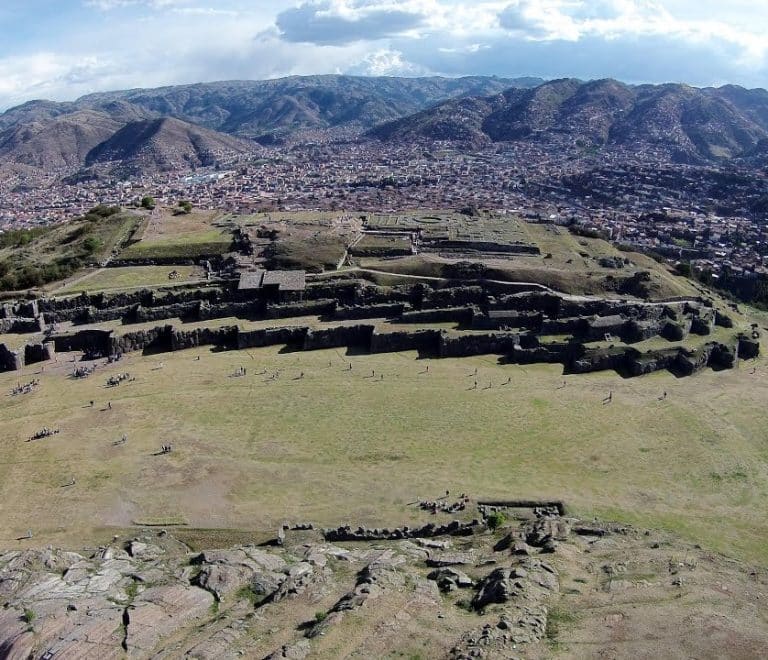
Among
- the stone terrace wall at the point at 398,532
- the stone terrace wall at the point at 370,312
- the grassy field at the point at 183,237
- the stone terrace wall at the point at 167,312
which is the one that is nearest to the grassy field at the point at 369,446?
the stone terrace wall at the point at 398,532

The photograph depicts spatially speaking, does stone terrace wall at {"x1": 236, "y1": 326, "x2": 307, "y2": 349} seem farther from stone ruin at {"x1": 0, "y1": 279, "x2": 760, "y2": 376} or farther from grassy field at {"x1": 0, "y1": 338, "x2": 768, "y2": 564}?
grassy field at {"x1": 0, "y1": 338, "x2": 768, "y2": 564}

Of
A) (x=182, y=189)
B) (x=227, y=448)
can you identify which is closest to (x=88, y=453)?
(x=227, y=448)

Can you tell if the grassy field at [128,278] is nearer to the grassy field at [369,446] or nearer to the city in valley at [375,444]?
the city in valley at [375,444]

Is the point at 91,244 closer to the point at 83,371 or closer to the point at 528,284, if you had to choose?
the point at 83,371

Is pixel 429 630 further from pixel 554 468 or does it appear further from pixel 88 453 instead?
pixel 88 453

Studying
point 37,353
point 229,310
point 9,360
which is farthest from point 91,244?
point 9,360

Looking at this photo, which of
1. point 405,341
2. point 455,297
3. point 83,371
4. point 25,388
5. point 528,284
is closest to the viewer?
point 25,388
